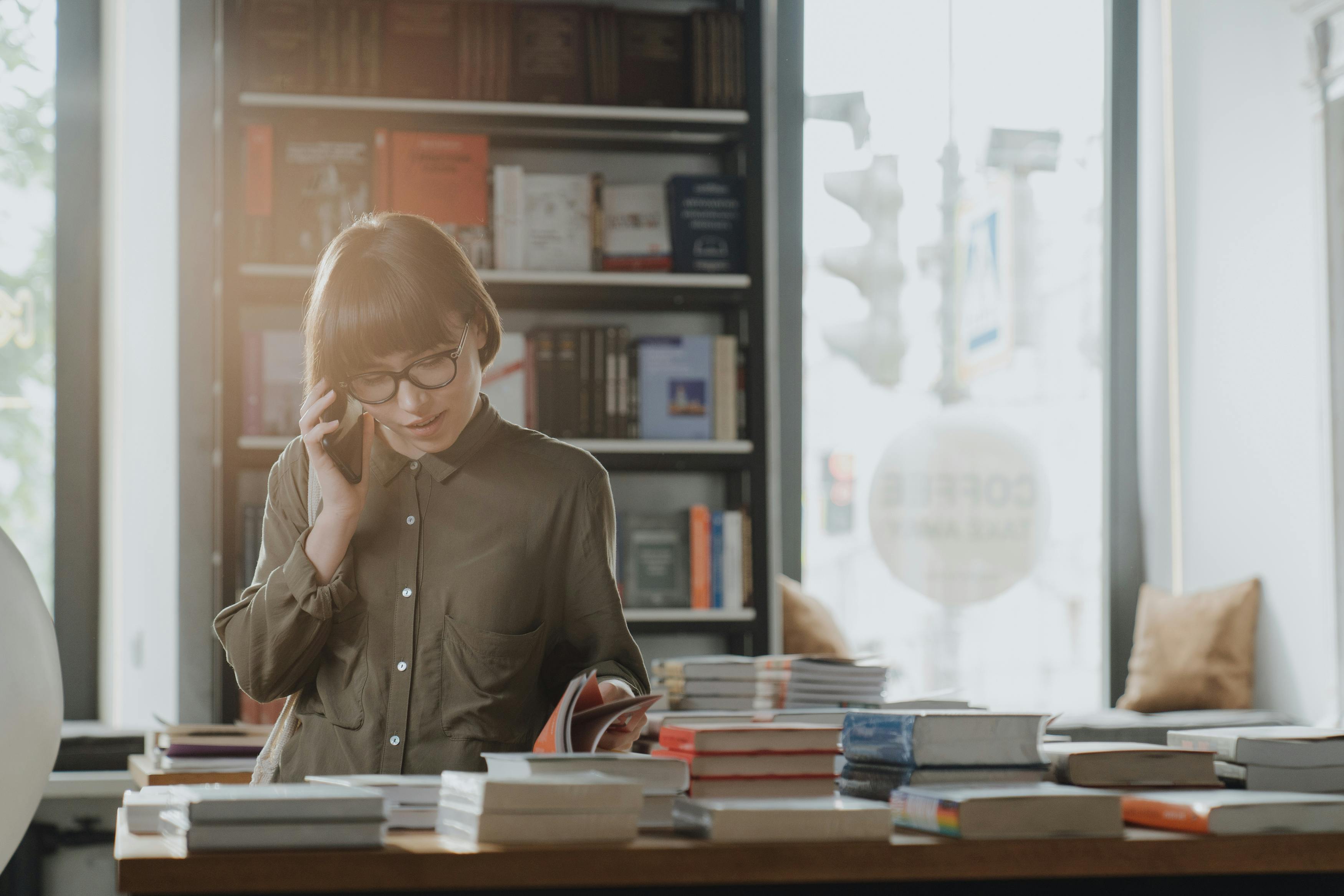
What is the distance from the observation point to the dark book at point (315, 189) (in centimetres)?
323

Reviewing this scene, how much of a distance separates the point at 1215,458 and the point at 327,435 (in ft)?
9.85

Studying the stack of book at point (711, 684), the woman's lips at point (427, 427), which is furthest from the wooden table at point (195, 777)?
the woman's lips at point (427, 427)

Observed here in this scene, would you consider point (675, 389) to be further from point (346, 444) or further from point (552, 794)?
point (552, 794)

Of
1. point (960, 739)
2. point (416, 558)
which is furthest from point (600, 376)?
point (960, 739)

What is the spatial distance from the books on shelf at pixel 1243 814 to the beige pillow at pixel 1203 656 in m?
2.46

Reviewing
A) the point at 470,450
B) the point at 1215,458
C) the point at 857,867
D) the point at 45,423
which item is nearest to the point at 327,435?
the point at 470,450

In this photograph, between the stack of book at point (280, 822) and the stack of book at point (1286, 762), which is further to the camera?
the stack of book at point (1286, 762)

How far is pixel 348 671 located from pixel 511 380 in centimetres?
175

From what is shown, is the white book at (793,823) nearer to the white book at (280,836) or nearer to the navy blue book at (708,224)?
the white book at (280,836)

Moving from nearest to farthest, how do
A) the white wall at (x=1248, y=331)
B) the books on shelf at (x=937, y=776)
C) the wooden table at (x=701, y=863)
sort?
1. the wooden table at (x=701, y=863)
2. the books on shelf at (x=937, y=776)
3. the white wall at (x=1248, y=331)

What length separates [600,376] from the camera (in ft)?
11.0

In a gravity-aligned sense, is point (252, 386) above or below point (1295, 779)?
above

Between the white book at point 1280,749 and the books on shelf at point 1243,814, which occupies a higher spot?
the white book at point 1280,749

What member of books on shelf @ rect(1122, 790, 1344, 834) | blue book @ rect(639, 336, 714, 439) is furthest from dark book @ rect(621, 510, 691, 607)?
books on shelf @ rect(1122, 790, 1344, 834)
